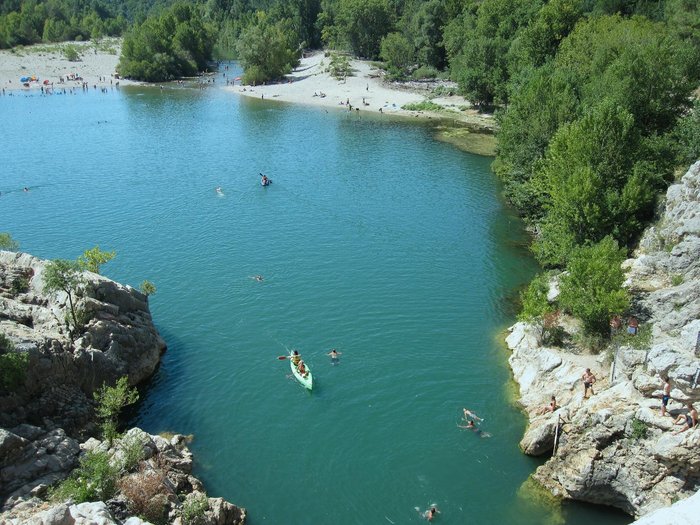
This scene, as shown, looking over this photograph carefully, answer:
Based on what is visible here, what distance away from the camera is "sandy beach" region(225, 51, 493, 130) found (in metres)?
126

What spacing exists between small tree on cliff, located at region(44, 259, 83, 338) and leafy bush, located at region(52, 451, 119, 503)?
1204 cm

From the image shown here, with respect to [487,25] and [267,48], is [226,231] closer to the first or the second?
[487,25]

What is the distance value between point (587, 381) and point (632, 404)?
364 centimetres

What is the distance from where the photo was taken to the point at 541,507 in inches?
1204

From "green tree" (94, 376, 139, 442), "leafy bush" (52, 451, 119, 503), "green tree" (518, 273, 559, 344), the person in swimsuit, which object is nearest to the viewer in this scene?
"leafy bush" (52, 451, 119, 503)

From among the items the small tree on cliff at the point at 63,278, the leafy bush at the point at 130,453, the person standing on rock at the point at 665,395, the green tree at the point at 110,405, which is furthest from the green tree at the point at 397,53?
the leafy bush at the point at 130,453

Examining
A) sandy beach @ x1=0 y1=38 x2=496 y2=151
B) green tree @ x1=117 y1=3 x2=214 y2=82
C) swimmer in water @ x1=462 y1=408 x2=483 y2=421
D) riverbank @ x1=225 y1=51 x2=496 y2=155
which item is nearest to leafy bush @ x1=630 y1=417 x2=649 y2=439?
swimmer in water @ x1=462 y1=408 x2=483 y2=421

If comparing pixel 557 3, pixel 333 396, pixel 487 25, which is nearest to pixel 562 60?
pixel 557 3

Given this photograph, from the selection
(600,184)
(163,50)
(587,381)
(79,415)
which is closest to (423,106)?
(600,184)

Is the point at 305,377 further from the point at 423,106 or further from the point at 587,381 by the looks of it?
the point at 423,106

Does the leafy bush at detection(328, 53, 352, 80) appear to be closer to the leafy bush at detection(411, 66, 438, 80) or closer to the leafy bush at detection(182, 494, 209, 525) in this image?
the leafy bush at detection(411, 66, 438, 80)

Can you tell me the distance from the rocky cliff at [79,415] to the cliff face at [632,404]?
59.3ft

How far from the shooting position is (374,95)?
144 meters

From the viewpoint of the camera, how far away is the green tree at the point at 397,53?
522 ft
